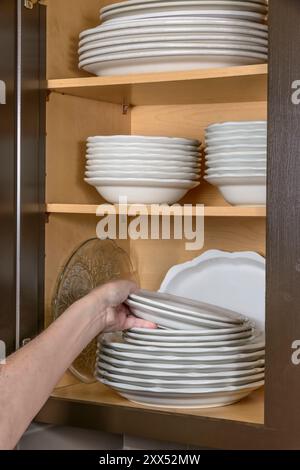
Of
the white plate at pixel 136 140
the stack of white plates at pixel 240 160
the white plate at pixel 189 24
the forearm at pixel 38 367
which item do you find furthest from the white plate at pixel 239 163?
the forearm at pixel 38 367

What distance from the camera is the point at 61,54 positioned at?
1559 mm

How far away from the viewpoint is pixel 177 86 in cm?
147

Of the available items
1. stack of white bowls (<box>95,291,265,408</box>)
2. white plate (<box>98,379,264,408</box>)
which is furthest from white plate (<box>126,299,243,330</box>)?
white plate (<box>98,379,264,408</box>)

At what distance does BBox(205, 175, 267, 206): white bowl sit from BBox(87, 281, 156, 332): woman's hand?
216mm

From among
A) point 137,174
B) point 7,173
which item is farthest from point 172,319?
point 7,173

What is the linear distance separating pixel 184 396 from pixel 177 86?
50cm

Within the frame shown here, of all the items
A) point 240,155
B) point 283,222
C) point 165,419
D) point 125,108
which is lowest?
point 165,419

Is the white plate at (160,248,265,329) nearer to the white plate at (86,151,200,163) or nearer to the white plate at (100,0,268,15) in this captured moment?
the white plate at (86,151,200,163)

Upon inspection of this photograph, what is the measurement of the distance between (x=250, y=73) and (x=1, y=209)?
446 mm

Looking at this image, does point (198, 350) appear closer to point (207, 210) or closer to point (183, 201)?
point (207, 210)

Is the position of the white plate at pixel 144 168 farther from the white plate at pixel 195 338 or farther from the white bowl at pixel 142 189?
the white plate at pixel 195 338
